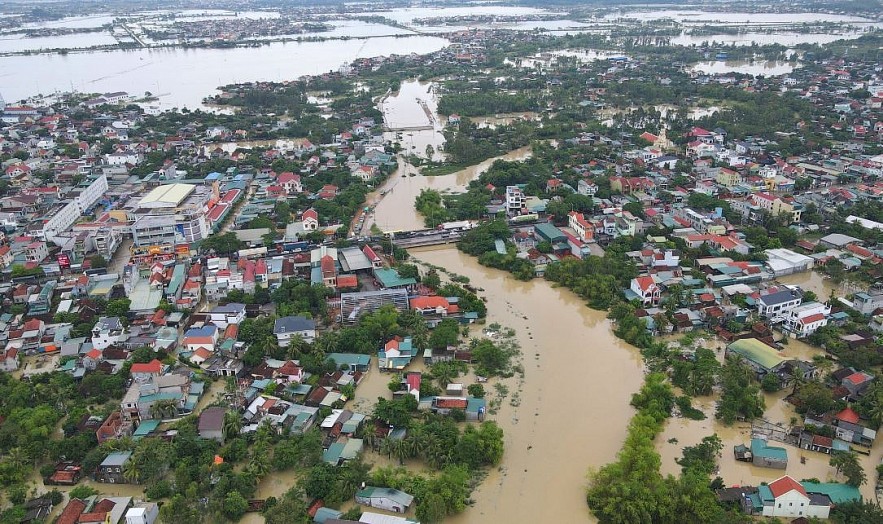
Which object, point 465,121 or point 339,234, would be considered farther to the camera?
point 465,121

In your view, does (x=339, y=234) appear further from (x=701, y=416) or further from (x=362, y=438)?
(x=701, y=416)

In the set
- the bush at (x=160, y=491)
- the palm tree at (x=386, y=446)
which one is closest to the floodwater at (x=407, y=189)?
the palm tree at (x=386, y=446)

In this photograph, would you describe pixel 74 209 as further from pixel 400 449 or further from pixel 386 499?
pixel 386 499

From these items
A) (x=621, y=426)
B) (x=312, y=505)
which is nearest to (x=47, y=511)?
(x=312, y=505)

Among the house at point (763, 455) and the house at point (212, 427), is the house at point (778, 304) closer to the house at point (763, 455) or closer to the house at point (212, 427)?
the house at point (763, 455)

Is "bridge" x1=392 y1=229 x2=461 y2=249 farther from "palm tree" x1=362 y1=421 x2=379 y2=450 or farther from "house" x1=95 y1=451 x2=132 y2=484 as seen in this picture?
"house" x1=95 y1=451 x2=132 y2=484

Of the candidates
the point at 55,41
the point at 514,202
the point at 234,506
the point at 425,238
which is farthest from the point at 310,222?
the point at 55,41

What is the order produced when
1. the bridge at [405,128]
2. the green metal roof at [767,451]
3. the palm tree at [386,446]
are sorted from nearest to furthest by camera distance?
the green metal roof at [767,451]
the palm tree at [386,446]
the bridge at [405,128]
